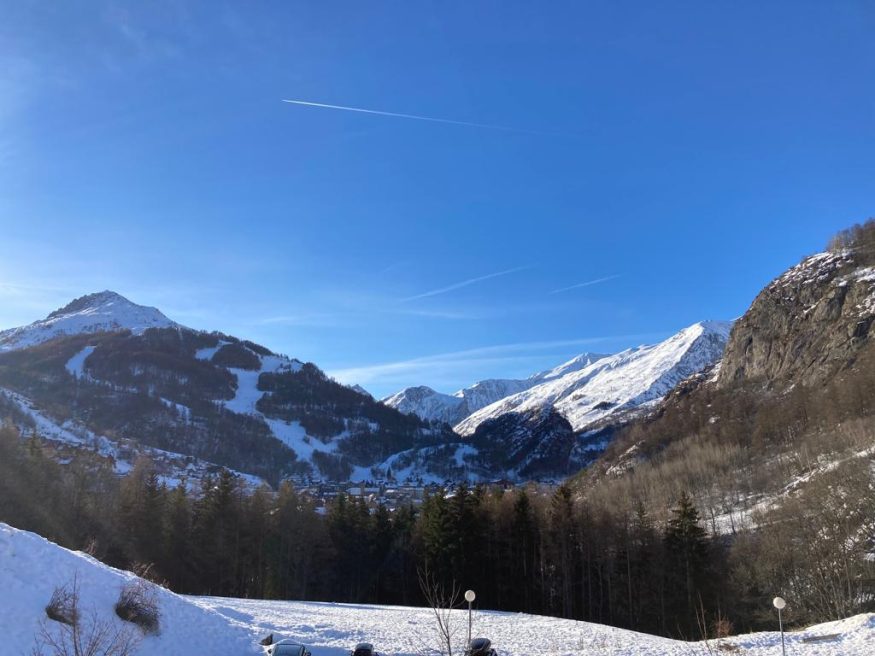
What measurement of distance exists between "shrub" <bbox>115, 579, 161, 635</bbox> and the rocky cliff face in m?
154

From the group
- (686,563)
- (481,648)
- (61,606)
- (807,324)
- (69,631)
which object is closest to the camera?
(69,631)

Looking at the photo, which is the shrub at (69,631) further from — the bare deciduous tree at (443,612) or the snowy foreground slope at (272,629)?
the bare deciduous tree at (443,612)

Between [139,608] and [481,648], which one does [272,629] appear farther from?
[481,648]

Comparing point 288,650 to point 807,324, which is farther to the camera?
point 807,324

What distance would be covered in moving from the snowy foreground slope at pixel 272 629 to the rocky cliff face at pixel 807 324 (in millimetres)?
135694

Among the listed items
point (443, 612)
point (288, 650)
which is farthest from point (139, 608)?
point (443, 612)

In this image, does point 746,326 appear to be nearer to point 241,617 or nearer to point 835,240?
point 835,240

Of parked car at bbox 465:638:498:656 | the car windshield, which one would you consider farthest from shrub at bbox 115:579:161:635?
parked car at bbox 465:638:498:656

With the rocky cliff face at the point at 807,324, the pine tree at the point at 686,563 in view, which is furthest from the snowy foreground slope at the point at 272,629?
the rocky cliff face at the point at 807,324

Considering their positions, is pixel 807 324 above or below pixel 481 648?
above

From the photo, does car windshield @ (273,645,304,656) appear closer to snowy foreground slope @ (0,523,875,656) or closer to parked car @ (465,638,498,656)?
snowy foreground slope @ (0,523,875,656)

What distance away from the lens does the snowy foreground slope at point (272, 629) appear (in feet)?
74.0

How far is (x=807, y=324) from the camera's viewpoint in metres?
166

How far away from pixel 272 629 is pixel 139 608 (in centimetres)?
878
